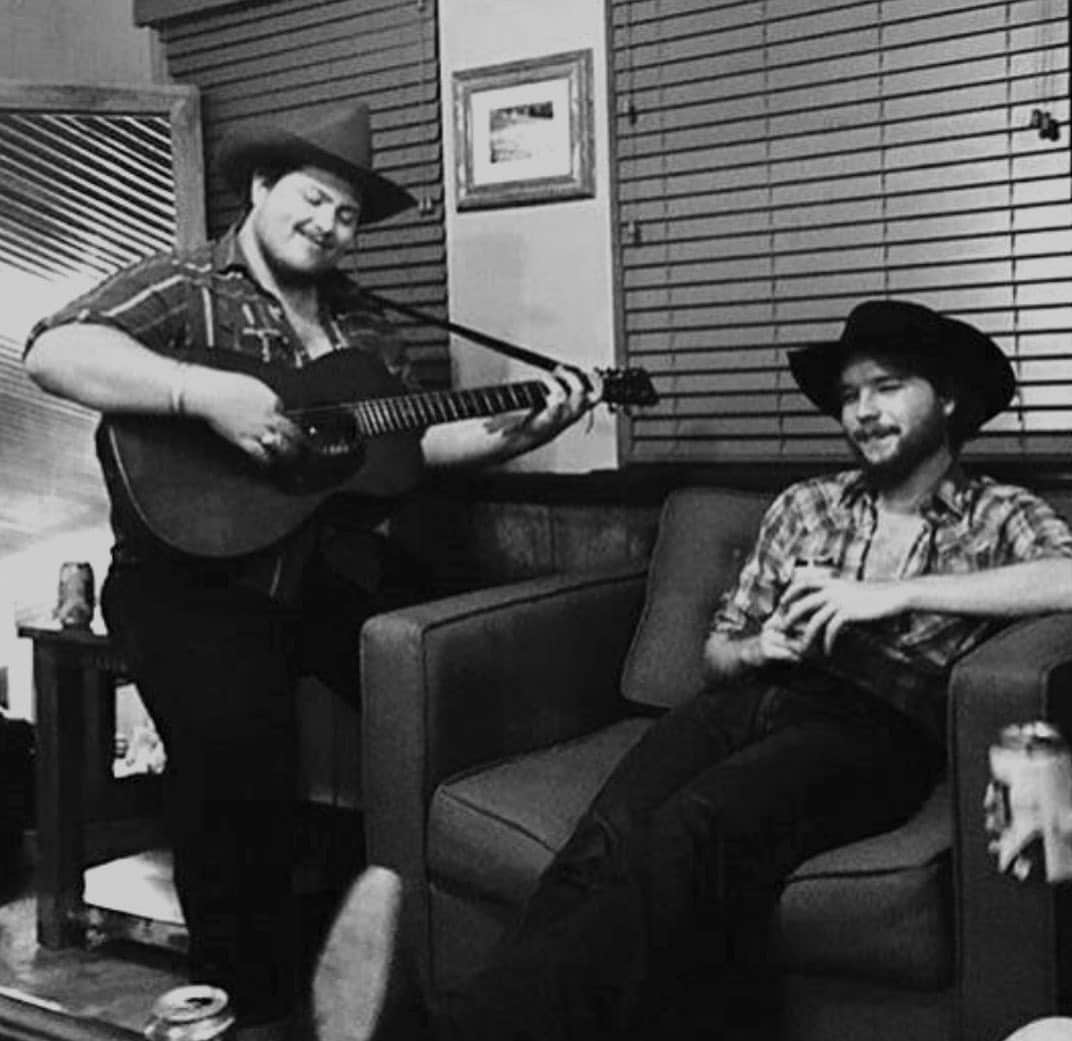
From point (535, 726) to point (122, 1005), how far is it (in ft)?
2.70

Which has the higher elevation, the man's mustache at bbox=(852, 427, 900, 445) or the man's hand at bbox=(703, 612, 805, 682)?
the man's mustache at bbox=(852, 427, 900, 445)

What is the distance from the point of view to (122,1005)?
2.73 m

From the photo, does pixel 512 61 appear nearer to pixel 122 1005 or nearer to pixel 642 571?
pixel 642 571

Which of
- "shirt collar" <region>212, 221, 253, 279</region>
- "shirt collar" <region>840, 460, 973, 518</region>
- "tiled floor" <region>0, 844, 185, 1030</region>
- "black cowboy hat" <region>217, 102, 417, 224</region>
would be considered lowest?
"tiled floor" <region>0, 844, 185, 1030</region>

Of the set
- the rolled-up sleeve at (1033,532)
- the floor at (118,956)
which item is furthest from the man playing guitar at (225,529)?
the rolled-up sleeve at (1033,532)

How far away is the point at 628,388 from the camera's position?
2824 mm

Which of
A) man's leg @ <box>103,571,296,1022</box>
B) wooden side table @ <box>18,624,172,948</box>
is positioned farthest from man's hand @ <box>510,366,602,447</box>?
wooden side table @ <box>18,624,172,948</box>

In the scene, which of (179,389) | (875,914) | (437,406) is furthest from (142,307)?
(875,914)

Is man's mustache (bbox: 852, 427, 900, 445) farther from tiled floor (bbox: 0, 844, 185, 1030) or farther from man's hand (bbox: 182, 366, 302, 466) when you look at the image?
tiled floor (bbox: 0, 844, 185, 1030)

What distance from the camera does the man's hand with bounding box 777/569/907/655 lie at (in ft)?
7.11

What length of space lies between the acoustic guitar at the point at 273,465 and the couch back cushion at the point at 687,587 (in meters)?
0.40

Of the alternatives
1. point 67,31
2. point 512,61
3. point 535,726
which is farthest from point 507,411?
point 67,31

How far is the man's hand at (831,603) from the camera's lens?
217cm

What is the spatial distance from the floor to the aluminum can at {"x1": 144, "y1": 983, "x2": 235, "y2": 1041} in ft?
5.05
